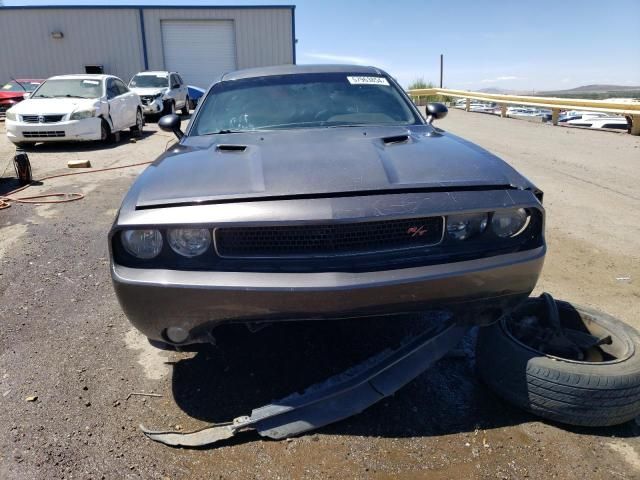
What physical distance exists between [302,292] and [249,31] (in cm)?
2767

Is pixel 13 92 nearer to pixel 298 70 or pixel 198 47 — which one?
pixel 198 47

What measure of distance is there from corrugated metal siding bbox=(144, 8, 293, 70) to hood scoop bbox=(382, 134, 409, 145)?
25.3 m

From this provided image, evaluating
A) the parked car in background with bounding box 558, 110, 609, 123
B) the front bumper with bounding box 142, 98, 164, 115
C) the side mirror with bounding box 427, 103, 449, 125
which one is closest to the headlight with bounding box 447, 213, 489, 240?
the side mirror with bounding box 427, 103, 449, 125

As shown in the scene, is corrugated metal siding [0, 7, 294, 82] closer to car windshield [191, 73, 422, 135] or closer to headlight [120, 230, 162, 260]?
car windshield [191, 73, 422, 135]

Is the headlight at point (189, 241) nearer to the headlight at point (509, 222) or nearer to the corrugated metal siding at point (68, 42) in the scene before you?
the headlight at point (509, 222)

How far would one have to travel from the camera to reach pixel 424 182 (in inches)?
83.6

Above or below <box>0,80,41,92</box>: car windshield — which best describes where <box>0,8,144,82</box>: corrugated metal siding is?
above

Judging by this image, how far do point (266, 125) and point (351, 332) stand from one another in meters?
1.48

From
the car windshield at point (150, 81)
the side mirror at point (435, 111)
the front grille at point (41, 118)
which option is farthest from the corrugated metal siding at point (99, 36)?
the side mirror at point (435, 111)

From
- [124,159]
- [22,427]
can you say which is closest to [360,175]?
[22,427]

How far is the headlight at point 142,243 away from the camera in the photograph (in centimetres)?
210

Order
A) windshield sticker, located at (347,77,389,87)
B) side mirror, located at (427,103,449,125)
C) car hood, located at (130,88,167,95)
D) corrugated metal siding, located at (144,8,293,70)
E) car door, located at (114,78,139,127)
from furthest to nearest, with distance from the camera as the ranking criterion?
1. corrugated metal siding, located at (144,8,293,70)
2. car hood, located at (130,88,167,95)
3. car door, located at (114,78,139,127)
4. side mirror, located at (427,103,449,125)
5. windshield sticker, located at (347,77,389,87)

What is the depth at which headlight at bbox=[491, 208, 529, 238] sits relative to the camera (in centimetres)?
219

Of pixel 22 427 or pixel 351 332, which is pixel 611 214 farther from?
pixel 22 427
